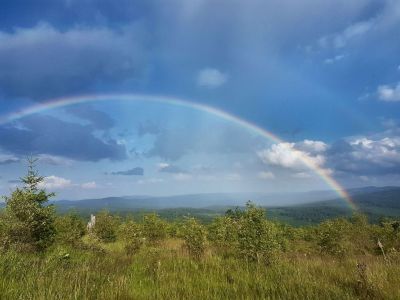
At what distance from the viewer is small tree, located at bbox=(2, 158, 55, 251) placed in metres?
17.3

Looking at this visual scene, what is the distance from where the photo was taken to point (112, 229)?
46.3 metres

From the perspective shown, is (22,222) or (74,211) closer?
(22,222)

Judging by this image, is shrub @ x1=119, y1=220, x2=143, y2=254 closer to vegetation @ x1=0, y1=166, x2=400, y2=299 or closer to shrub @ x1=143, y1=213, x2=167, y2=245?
vegetation @ x1=0, y1=166, x2=400, y2=299

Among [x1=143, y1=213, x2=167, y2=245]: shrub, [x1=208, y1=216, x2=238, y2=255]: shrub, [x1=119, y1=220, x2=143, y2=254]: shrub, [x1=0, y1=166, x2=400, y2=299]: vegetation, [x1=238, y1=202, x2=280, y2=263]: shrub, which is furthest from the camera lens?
[x1=143, y1=213, x2=167, y2=245]: shrub

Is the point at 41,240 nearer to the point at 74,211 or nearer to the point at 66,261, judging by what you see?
the point at 66,261

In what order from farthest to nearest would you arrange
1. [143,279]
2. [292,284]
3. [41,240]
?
[41,240]
[143,279]
[292,284]

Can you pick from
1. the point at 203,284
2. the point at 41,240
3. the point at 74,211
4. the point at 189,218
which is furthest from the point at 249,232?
the point at 74,211

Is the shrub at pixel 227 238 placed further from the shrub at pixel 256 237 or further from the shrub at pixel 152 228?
the shrub at pixel 152 228

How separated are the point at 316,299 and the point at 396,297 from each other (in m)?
1.46

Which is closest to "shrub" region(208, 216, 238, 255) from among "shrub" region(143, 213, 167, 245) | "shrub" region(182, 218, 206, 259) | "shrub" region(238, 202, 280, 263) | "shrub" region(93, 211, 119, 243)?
"shrub" region(238, 202, 280, 263)

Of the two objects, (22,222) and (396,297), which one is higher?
(22,222)

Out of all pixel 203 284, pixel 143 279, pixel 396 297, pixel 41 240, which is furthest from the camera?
pixel 41 240

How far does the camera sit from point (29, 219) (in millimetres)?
17766

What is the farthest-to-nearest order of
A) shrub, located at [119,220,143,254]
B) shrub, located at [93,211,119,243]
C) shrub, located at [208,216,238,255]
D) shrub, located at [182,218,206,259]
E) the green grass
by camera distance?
shrub, located at [93,211,119,243], shrub, located at [119,220,143,254], shrub, located at [208,216,238,255], shrub, located at [182,218,206,259], the green grass
